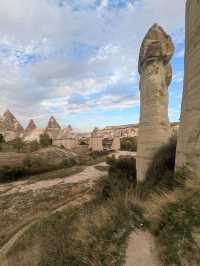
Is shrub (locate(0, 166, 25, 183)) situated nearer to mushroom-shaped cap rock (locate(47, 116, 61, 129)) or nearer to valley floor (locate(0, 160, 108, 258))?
valley floor (locate(0, 160, 108, 258))

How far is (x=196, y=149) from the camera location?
3.84 metres

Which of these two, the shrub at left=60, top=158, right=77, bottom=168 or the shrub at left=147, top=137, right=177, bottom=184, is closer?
the shrub at left=147, top=137, right=177, bottom=184

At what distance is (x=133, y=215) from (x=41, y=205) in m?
6.50

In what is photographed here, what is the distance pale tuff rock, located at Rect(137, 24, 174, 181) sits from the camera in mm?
7043

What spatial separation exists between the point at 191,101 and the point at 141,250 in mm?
3377

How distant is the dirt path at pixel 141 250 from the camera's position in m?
2.37

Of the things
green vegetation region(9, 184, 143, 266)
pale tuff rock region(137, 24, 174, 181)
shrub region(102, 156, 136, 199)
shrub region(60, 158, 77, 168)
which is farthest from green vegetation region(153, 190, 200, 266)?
shrub region(60, 158, 77, 168)

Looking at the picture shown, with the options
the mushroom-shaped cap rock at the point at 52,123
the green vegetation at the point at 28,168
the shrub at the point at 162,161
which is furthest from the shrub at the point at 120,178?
the mushroom-shaped cap rock at the point at 52,123

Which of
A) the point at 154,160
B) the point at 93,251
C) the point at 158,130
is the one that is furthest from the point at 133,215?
the point at 158,130

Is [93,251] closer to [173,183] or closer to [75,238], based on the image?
[75,238]

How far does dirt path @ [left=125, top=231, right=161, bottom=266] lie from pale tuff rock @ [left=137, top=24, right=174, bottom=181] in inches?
178

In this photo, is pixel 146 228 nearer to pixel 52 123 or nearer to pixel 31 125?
pixel 52 123

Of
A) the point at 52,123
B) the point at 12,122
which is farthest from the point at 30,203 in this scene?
the point at 12,122

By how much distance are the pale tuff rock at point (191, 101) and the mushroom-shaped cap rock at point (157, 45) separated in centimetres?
240
